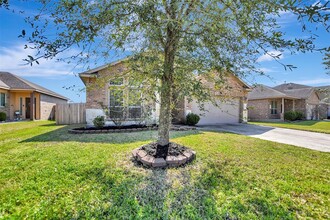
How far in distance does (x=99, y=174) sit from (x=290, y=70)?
173 inches

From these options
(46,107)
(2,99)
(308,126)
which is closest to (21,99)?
(2,99)

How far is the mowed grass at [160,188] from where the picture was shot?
2.97 metres

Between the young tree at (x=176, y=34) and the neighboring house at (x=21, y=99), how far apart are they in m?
19.4

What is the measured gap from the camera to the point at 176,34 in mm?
4391

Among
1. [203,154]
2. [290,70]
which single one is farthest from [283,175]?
[290,70]

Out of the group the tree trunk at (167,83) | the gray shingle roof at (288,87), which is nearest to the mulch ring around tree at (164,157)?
the tree trunk at (167,83)

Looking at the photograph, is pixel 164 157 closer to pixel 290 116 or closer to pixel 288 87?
→ pixel 290 116

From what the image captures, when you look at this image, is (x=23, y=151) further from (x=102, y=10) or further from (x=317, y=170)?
(x=317, y=170)

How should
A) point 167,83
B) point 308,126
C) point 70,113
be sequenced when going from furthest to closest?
point 308,126
point 70,113
point 167,83

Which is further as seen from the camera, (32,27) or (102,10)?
(102,10)

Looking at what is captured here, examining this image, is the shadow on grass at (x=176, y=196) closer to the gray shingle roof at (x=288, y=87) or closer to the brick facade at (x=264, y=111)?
the brick facade at (x=264, y=111)

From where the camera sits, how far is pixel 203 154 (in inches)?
234

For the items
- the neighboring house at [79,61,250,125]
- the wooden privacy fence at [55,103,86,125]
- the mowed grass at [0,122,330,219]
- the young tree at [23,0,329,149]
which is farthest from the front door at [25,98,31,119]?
the young tree at [23,0,329,149]

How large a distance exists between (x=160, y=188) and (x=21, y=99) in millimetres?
23597
